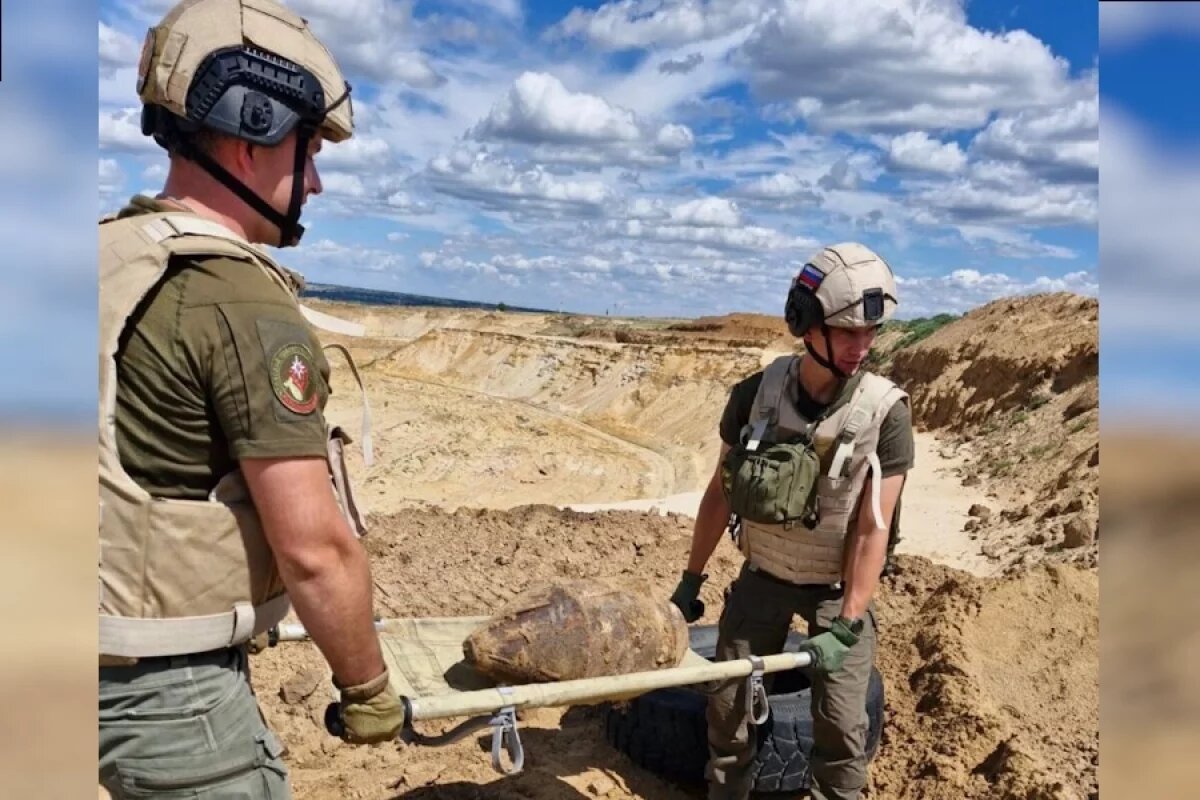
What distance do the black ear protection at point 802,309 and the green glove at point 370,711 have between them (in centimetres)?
221

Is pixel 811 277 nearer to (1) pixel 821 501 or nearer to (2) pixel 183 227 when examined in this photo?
(1) pixel 821 501

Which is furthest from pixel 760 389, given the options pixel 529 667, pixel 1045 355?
pixel 1045 355

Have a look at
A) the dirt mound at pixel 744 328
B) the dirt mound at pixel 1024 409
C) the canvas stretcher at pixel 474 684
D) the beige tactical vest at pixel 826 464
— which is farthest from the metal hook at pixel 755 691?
the dirt mound at pixel 744 328

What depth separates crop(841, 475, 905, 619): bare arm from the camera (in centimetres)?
382

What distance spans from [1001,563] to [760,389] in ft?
24.8

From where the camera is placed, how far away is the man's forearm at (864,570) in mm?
3820

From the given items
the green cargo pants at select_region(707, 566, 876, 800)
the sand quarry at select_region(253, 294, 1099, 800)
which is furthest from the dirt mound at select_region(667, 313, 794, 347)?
the green cargo pants at select_region(707, 566, 876, 800)

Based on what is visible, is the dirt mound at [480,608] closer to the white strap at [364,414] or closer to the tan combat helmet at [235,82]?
the white strap at [364,414]

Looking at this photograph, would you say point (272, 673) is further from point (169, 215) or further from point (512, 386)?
point (512, 386)

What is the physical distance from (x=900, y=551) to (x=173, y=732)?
9628 millimetres

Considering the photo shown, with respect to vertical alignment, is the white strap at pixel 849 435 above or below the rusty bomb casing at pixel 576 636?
above

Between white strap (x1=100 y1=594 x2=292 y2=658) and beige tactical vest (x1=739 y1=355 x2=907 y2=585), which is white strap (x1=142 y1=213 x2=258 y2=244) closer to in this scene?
white strap (x1=100 y1=594 x2=292 y2=658)

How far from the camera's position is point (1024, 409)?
670 inches

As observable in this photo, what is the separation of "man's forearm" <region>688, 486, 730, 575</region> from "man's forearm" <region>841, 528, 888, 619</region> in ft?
2.19
